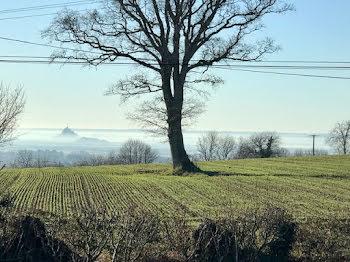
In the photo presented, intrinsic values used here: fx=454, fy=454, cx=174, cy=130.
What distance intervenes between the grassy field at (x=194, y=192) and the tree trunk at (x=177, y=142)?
1906mm

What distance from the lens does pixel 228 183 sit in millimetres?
26281

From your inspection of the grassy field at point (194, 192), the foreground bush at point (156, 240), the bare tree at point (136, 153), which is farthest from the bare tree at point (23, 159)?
the foreground bush at point (156, 240)

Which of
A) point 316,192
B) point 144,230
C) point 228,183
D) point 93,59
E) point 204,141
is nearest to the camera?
point 144,230

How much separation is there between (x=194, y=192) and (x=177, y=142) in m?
9.89

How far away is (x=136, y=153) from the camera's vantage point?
5733 inches

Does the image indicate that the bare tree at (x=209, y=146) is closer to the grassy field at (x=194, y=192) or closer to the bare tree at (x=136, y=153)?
the bare tree at (x=136, y=153)

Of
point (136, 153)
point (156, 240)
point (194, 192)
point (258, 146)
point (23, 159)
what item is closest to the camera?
point (156, 240)

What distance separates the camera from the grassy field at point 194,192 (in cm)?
1823

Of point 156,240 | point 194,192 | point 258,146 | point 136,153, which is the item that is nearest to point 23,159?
point 136,153

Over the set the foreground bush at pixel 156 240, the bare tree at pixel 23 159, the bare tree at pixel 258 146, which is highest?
the bare tree at pixel 258 146

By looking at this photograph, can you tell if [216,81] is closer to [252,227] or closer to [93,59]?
[93,59]

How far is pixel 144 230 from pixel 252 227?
8.99 ft

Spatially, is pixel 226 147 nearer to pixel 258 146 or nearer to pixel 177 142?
pixel 258 146

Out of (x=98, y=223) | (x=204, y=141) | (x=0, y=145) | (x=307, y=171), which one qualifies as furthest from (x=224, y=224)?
(x=204, y=141)
